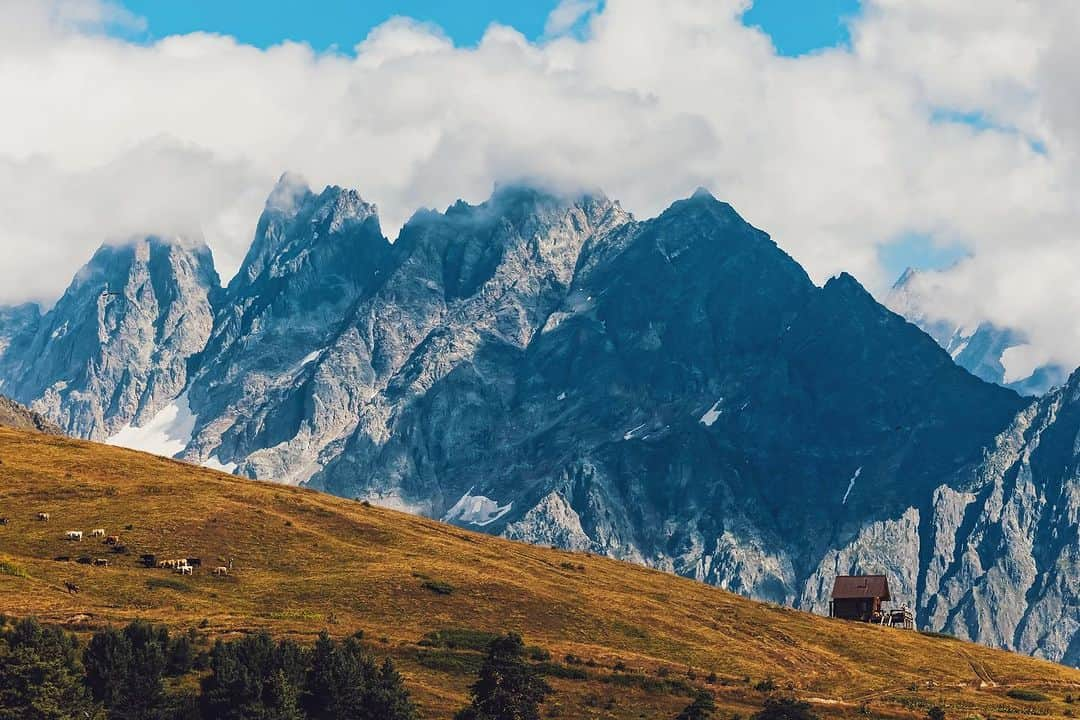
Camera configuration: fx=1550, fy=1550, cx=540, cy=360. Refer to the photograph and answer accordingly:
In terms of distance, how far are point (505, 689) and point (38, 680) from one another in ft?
115

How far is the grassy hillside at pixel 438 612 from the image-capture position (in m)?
143

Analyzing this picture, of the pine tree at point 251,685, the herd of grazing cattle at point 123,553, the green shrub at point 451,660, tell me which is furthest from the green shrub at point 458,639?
the pine tree at point 251,685

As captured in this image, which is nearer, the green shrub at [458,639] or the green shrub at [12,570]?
the green shrub at [458,639]

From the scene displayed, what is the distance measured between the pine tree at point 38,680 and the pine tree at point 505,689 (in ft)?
94.3

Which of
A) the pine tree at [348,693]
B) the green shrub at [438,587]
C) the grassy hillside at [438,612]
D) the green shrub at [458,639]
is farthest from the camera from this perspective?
the green shrub at [438,587]

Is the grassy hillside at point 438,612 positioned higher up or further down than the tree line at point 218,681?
higher up

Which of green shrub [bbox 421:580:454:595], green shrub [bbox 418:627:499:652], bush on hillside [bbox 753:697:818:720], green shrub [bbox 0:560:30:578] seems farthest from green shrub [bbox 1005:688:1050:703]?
green shrub [bbox 0:560:30:578]

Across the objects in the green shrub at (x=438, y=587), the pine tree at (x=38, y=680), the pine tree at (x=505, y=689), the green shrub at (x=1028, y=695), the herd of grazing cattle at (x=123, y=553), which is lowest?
the pine tree at (x=38, y=680)

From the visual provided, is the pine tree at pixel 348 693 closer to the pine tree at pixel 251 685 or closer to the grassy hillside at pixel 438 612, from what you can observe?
the pine tree at pixel 251 685

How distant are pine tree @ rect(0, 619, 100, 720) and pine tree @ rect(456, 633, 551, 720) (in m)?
28.7

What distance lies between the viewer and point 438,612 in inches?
6383

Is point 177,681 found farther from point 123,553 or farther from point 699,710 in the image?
point 123,553

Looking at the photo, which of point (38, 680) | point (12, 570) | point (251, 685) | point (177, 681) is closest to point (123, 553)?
point (12, 570)

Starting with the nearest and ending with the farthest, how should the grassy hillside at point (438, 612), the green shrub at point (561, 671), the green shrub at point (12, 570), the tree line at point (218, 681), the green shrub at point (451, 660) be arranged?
the tree line at point (218, 681)
the green shrub at point (451, 660)
the grassy hillside at point (438, 612)
the green shrub at point (561, 671)
the green shrub at point (12, 570)
